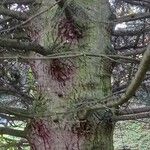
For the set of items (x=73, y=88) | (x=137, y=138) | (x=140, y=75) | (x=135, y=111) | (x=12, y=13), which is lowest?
(x=140, y=75)

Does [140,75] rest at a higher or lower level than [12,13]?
lower

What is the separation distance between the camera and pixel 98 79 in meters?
3.20

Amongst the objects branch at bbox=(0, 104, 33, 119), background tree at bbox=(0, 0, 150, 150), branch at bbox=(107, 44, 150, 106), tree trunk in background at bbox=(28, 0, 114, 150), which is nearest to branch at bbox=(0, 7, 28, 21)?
background tree at bbox=(0, 0, 150, 150)

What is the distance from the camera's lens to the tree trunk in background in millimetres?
3043

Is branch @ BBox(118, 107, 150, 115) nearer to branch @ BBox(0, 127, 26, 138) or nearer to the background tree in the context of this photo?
the background tree

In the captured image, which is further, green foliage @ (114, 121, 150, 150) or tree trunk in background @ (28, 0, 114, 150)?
green foliage @ (114, 121, 150, 150)

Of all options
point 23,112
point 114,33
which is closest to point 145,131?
point 114,33

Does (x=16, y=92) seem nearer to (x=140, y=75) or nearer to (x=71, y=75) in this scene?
(x=71, y=75)

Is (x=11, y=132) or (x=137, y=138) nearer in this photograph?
(x=11, y=132)

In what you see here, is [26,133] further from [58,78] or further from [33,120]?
[58,78]

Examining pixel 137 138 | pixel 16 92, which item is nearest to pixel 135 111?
pixel 16 92

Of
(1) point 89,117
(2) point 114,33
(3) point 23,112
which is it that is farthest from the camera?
(2) point 114,33

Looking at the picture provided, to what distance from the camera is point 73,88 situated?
3.13 metres

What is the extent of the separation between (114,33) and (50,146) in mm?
1155
